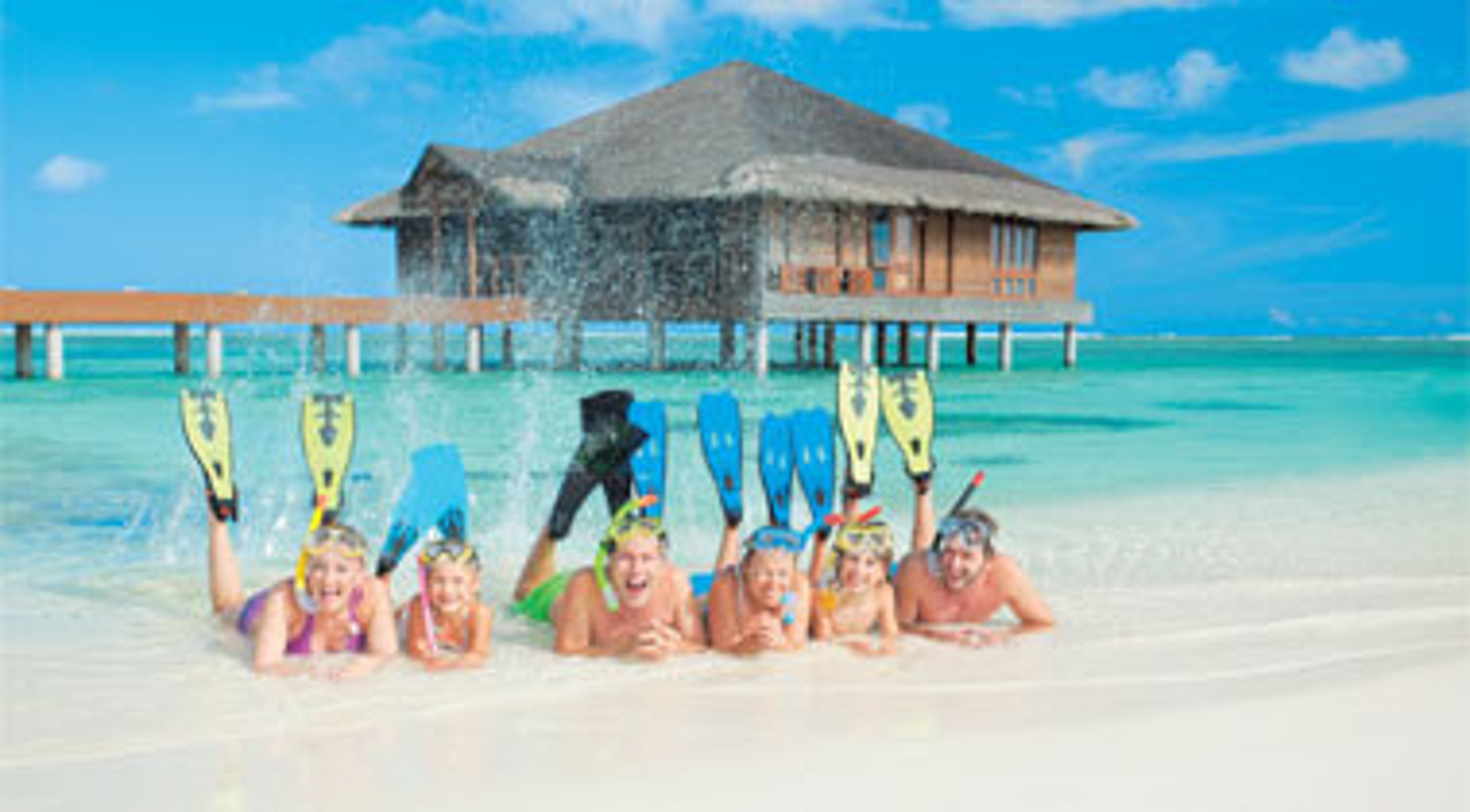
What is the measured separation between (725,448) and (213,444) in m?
1.97

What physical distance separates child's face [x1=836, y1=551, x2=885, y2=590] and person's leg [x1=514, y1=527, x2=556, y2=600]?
1.42m

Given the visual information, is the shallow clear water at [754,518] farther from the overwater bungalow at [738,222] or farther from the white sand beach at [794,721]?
the overwater bungalow at [738,222]

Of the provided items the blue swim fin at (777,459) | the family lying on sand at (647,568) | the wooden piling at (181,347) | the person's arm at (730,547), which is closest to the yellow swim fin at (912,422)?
the family lying on sand at (647,568)

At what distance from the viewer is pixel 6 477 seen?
10859 mm

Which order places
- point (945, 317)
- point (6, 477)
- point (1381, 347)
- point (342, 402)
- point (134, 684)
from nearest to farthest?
point (134, 684) < point (342, 402) < point (6, 477) < point (945, 317) < point (1381, 347)

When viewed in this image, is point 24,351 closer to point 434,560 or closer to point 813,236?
point 813,236

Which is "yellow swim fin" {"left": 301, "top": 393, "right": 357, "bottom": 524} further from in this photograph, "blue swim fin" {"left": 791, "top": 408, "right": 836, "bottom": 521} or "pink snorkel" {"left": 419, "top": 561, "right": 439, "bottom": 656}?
"blue swim fin" {"left": 791, "top": 408, "right": 836, "bottom": 521}

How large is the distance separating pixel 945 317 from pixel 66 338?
238ft

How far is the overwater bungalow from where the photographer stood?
22562 mm

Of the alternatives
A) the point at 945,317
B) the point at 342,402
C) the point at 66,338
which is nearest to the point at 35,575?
the point at 342,402

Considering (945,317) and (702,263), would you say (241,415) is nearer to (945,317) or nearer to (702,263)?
(702,263)

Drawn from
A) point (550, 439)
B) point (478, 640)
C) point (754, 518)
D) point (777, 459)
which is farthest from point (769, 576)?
point (550, 439)

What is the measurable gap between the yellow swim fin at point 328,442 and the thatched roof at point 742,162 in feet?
53.4

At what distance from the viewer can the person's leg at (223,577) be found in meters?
5.21
